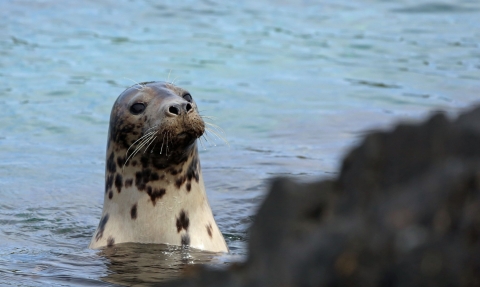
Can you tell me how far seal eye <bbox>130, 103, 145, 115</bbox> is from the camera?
5.28 m

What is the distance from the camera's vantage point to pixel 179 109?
4992mm

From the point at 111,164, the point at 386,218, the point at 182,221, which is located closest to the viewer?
the point at 386,218

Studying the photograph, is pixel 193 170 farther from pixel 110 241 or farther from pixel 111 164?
pixel 110 241

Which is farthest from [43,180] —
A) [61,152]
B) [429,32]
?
[429,32]

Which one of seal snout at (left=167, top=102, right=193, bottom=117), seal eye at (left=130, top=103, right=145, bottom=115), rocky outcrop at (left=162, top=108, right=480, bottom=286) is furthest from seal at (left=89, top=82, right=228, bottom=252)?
rocky outcrop at (left=162, top=108, right=480, bottom=286)

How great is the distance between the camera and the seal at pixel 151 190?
5219 mm

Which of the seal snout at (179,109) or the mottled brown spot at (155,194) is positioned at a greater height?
the seal snout at (179,109)

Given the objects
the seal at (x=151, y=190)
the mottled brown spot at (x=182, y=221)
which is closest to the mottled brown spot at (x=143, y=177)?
the seal at (x=151, y=190)

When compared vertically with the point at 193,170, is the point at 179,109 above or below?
above

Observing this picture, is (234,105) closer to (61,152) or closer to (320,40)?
(61,152)

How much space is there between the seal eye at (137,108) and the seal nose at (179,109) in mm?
291

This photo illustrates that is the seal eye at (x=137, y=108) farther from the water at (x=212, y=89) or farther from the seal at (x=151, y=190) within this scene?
the water at (x=212, y=89)

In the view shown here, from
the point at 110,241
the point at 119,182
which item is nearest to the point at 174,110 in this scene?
the point at 119,182

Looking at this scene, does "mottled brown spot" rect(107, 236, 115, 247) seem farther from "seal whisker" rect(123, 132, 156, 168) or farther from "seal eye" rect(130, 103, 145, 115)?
"seal eye" rect(130, 103, 145, 115)
